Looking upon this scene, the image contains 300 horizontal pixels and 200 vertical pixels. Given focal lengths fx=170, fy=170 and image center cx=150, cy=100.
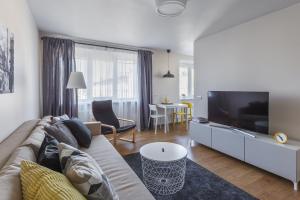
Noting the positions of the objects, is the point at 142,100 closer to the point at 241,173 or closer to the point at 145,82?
the point at 145,82

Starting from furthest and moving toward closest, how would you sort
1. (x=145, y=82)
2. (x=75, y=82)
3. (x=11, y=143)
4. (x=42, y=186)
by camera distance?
(x=145, y=82)
(x=75, y=82)
(x=11, y=143)
(x=42, y=186)

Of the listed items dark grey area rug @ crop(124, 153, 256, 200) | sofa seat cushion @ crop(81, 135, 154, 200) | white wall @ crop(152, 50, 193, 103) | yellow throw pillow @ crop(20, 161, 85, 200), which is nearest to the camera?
yellow throw pillow @ crop(20, 161, 85, 200)

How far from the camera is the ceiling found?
2.34 m

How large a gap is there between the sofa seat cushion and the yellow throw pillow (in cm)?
59

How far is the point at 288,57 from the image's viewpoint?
2449 mm

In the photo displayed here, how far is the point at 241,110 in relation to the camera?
2670mm

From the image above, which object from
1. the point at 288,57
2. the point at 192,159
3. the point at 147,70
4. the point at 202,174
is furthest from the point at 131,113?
the point at 288,57

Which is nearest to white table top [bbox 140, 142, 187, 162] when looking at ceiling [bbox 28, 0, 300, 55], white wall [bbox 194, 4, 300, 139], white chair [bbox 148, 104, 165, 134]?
white wall [bbox 194, 4, 300, 139]

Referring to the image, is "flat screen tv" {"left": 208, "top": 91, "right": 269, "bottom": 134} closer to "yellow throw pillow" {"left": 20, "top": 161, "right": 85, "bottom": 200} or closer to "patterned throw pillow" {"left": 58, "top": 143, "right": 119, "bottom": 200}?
"patterned throw pillow" {"left": 58, "top": 143, "right": 119, "bottom": 200}

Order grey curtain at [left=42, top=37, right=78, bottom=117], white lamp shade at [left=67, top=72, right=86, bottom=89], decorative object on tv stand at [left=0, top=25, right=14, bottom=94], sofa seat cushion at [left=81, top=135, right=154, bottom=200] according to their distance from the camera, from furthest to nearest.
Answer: grey curtain at [left=42, top=37, right=78, bottom=117]
white lamp shade at [left=67, top=72, right=86, bottom=89]
decorative object on tv stand at [left=0, top=25, right=14, bottom=94]
sofa seat cushion at [left=81, top=135, right=154, bottom=200]

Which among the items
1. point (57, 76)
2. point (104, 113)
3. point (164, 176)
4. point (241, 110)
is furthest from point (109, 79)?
point (241, 110)

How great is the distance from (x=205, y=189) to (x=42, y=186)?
180 centimetres

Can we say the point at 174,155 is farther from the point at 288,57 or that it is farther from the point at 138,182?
the point at 288,57

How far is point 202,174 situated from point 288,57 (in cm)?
208
